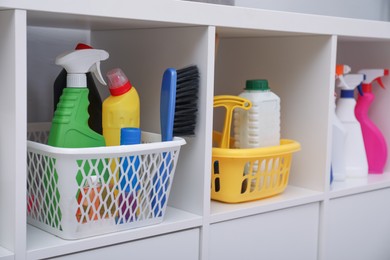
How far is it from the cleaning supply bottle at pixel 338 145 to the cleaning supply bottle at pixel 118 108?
0.55m

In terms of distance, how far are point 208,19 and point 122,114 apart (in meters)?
0.20

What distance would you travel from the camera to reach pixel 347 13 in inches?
73.9

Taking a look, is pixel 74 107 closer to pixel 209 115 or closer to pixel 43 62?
pixel 209 115

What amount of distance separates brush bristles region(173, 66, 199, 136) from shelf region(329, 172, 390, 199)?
0.39 m

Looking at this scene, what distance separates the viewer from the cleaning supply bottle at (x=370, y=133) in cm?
145

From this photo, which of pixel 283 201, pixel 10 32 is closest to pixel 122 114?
pixel 10 32

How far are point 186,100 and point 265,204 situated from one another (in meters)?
0.26

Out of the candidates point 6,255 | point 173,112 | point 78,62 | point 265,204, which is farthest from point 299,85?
point 6,255

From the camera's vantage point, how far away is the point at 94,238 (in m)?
0.83

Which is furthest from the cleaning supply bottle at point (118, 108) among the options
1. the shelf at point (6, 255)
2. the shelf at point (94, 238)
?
the shelf at point (6, 255)

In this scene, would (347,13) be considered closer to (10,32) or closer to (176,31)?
(176,31)

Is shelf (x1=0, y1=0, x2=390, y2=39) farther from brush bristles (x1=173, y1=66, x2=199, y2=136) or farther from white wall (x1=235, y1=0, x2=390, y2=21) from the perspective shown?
white wall (x1=235, y1=0, x2=390, y2=21)

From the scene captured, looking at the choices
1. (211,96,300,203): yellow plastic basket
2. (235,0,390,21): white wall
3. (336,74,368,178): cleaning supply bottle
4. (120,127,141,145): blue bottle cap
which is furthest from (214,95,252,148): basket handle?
(235,0,390,21): white wall

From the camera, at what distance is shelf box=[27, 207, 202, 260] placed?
79 cm
